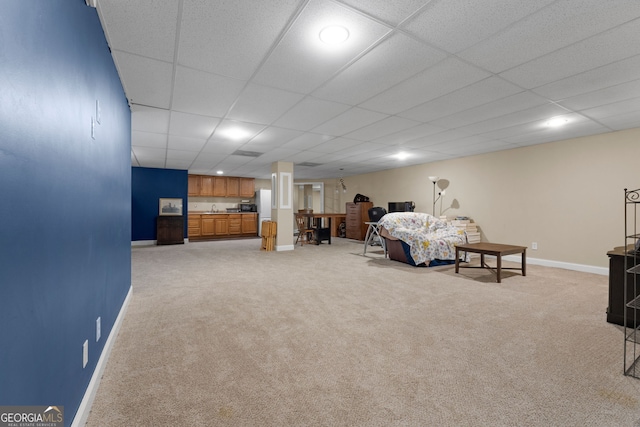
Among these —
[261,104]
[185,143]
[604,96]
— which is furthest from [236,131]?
[604,96]

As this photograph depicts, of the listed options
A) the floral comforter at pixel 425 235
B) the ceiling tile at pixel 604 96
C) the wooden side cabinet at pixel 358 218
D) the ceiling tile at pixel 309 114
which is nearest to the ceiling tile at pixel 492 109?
the ceiling tile at pixel 604 96

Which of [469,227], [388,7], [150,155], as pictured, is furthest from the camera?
[150,155]

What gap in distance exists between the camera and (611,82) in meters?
2.71

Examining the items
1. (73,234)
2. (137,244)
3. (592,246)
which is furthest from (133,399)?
(137,244)

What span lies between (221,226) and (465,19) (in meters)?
9.13

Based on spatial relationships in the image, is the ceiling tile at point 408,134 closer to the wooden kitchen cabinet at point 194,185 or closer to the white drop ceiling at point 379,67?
the white drop ceiling at point 379,67

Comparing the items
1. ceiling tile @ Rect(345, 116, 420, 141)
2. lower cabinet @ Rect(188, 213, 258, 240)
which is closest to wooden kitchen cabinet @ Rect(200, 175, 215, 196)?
lower cabinet @ Rect(188, 213, 258, 240)

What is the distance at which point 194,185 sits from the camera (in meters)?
9.70

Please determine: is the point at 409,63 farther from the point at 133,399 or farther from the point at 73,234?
the point at 133,399

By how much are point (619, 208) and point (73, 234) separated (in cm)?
657

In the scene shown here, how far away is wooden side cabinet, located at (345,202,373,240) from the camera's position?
29.6ft

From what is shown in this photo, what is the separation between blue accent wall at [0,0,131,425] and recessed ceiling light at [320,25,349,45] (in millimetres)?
1401

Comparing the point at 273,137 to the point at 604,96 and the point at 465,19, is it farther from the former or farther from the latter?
the point at 604,96

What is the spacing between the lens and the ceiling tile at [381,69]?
2154 millimetres
